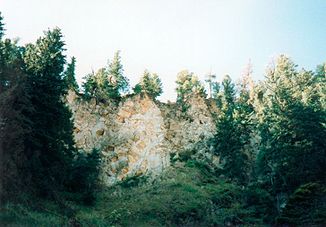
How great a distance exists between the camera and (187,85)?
5809 cm

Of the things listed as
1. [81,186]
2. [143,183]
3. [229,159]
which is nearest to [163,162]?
[143,183]

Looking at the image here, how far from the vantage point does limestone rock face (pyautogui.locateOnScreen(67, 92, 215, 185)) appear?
4519cm

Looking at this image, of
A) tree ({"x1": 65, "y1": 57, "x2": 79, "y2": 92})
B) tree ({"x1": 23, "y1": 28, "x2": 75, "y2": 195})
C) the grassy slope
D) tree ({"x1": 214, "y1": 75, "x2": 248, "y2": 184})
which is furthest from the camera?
tree ({"x1": 65, "y1": 57, "x2": 79, "y2": 92})

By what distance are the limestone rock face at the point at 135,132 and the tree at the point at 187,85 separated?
13.1 ft

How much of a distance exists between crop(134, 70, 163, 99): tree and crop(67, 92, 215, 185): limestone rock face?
4.88 metres

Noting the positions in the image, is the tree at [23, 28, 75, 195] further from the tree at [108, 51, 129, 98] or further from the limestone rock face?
the tree at [108, 51, 129, 98]

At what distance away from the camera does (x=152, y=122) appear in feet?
163

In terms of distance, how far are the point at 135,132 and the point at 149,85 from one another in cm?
1199

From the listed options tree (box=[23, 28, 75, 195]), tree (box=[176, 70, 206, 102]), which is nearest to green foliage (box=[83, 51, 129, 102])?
tree (box=[176, 70, 206, 102])

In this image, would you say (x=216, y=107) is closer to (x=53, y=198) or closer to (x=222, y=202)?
(x=222, y=202)

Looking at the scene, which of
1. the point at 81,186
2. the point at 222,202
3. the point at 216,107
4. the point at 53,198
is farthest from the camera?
the point at 216,107

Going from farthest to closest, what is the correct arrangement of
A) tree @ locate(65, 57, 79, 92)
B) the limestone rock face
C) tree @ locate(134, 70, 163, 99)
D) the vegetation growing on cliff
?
tree @ locate(134, 70, 163, 99) < tree @ locate(65, 57, 79, 92) < the limestone rock face < the vegetation growing on cliff

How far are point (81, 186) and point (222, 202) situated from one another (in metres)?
14.7

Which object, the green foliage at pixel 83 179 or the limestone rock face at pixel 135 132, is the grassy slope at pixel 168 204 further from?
the limestone rock face at pixel 135 132
